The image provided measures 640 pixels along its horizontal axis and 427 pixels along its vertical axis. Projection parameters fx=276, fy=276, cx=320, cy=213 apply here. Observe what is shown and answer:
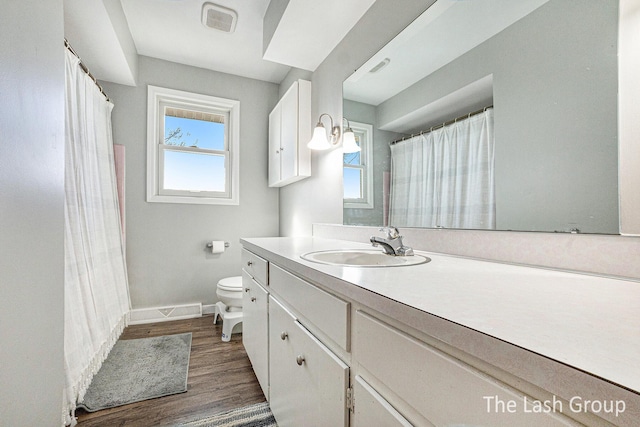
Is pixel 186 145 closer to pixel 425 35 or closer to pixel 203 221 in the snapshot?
pixel 203 221

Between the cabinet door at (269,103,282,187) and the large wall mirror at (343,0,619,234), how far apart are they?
1.52m

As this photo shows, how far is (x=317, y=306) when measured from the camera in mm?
824

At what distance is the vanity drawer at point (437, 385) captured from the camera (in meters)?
0.34

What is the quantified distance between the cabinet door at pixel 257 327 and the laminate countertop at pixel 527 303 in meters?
0.62

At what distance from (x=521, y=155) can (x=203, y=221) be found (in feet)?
8.77

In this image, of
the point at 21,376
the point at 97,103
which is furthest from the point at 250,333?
the point at 97,103

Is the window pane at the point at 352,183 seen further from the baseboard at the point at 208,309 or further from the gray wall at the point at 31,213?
the baseboard at the point at 208,309

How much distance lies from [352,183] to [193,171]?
6.20 ft

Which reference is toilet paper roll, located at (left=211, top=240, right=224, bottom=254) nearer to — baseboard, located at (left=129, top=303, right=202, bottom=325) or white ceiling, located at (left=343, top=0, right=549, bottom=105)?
baseboard, located at (left=129, top=303, right=202, bottom=325)

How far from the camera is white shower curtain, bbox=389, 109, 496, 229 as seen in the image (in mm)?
1019

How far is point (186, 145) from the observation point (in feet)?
9.35

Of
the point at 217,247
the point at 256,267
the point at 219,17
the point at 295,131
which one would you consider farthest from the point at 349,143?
the point at 217,247

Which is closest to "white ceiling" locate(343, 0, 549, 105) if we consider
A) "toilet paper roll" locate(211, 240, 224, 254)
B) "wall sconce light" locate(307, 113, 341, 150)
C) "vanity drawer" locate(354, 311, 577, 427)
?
"wall sconce light" locate(307, 113, 341, 150)

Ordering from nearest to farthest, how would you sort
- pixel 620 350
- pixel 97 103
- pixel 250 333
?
pixel 620 350 → pixel 250 333 → pixel 97 103
